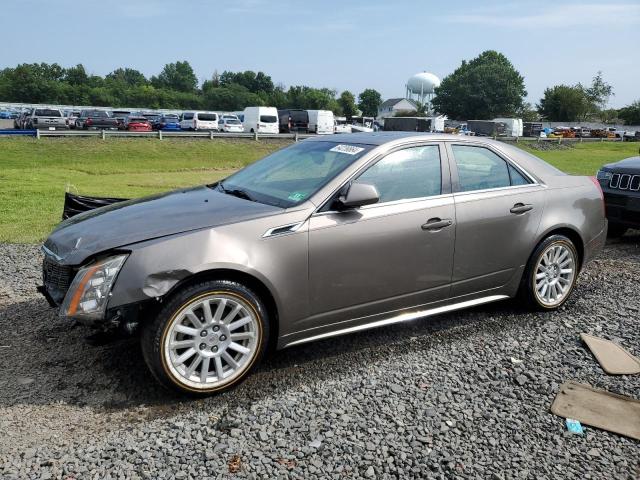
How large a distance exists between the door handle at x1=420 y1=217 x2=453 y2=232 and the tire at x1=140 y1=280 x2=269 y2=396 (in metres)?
1.38

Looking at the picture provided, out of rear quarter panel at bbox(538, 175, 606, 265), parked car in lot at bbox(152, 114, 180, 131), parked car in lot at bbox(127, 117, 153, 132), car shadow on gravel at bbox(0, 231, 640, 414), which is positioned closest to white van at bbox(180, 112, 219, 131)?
parked car in lot at bbox(152, 114, 180, 131)

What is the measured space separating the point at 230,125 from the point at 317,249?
39275 mm

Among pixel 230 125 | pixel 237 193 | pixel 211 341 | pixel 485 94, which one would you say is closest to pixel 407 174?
pixel 237 193

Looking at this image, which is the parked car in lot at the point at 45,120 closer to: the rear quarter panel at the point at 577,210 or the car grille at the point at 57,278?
the car grille at the point at 57,278

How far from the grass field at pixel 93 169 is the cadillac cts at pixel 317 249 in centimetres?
494

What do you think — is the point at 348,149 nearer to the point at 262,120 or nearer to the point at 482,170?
the point at 482,170

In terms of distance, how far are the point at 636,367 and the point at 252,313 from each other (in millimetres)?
2789

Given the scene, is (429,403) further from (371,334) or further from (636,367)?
(636,367)

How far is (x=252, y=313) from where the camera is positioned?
3.42 meters

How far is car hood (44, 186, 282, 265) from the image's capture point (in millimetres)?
3332

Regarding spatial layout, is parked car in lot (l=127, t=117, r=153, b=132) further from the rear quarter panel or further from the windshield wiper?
the rear quarter panel

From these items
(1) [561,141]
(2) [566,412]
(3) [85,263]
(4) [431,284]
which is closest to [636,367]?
(2) [566,412]

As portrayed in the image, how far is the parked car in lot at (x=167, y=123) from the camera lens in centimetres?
4221

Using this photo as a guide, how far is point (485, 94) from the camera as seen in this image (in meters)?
114
